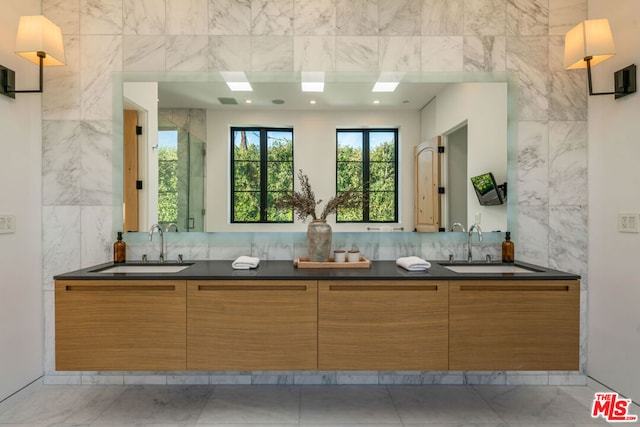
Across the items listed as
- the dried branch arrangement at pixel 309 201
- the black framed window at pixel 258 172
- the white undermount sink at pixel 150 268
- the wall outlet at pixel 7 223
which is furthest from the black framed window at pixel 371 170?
the wall outlet at pixel 7 223

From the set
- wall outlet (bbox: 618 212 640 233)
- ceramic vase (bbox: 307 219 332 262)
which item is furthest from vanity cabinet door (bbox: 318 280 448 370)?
wall outlet (bbox: 618 212 640 233)

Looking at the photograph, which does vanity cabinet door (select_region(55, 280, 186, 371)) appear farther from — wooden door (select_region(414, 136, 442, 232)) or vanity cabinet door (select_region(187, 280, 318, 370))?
wooden door (select_region(414, 136, 442, 232))

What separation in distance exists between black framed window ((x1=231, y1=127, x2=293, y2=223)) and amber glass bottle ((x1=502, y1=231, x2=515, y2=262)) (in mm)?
1508

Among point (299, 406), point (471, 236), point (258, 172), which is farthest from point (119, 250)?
point (471, 236)

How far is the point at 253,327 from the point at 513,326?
141cm

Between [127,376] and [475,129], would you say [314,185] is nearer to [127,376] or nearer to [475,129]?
[475,129]

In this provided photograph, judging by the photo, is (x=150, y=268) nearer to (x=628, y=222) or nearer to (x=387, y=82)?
(x=387, y=82)

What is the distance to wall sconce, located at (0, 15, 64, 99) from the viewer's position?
2.15 metres

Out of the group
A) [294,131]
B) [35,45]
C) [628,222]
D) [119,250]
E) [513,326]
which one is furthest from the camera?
[294,131]

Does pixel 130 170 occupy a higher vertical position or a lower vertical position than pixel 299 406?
higher

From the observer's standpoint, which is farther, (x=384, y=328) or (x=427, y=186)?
(x=427, y=186)

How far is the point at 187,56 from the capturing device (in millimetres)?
2588

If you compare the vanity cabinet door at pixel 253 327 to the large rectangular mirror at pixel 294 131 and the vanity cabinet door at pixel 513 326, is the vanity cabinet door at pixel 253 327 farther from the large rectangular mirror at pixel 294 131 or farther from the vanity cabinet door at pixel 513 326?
the vanity cabinet door at pixel 513 326

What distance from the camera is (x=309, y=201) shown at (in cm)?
254
